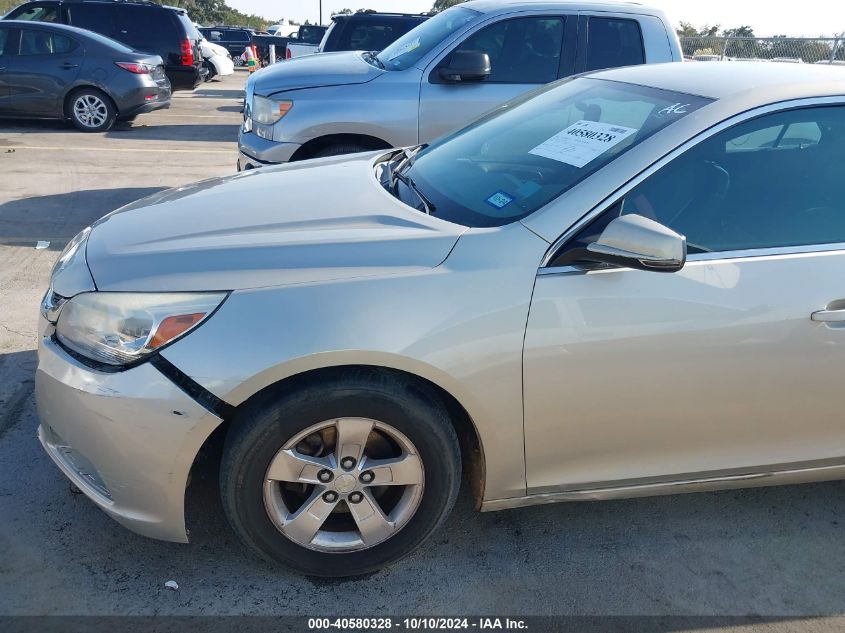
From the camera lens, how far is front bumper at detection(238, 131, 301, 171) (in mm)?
5793

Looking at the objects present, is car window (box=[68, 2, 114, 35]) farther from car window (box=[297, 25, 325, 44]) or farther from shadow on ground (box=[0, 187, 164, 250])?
car window (box=[297, 25, 325, 44])

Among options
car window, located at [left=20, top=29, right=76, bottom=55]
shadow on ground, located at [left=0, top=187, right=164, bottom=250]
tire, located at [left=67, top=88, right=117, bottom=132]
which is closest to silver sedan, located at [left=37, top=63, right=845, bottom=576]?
shadow on ground, located at [left=0, top=187, right=164, bottom=250]

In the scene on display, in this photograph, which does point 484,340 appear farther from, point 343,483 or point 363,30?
point 363,30

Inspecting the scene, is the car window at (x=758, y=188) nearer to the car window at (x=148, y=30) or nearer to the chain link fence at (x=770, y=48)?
the chain link fence at (x=770, y=48)

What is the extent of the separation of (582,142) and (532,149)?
263 mm

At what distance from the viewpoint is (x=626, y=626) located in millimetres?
2463

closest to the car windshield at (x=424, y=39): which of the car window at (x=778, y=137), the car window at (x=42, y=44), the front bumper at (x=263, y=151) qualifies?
the front bumper at (x=263, y=151)

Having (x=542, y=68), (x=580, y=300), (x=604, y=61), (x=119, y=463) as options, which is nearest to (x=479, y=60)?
(x=542, y=68)

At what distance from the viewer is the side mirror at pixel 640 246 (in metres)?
2.23

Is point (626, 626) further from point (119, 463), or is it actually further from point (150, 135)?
point (150, 135)

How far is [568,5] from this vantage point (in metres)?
6.30

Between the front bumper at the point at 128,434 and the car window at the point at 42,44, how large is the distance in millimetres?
9764

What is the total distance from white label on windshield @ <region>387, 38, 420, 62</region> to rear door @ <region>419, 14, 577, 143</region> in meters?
0.39

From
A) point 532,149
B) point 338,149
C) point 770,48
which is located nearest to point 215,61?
point 770,48
